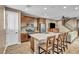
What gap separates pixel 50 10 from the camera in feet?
7.14

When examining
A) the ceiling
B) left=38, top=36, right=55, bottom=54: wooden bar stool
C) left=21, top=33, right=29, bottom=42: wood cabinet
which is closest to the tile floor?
left=21, top=33, right=29, bottom=42: wood cabinet

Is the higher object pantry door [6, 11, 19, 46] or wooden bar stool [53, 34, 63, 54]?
pantry door [6, 11, 19, 46]

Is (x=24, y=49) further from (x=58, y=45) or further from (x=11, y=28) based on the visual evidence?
(x=58, y=45)

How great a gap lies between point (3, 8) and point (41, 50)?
1.20m

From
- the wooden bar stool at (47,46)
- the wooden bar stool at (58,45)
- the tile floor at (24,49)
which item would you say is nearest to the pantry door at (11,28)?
the tile floor at (24,49)

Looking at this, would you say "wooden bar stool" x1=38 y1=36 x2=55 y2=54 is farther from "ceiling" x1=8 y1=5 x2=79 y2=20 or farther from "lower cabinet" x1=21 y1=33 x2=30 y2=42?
"ceiling" x1=8 y1=5 x2=79 y2=20

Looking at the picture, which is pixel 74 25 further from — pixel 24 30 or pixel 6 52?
pixel 6 52

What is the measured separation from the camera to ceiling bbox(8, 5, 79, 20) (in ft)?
7.07

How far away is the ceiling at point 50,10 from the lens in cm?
216

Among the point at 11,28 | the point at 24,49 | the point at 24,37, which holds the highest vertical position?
the point at 11,28

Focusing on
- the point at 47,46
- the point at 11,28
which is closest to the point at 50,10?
the point at 47,46
